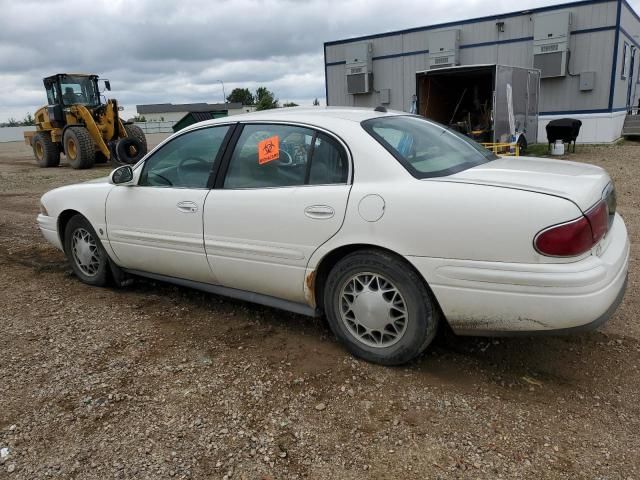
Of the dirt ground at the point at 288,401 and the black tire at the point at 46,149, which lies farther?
the black tire at the point at 46,149

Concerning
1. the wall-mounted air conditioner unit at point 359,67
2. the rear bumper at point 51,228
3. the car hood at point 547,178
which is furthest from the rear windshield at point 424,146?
the wall-mounted air conditioner unit at point 359,67

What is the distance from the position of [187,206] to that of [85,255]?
5.09ft

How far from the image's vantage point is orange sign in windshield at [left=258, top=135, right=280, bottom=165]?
133 inches

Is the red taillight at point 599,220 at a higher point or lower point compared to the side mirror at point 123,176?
lower

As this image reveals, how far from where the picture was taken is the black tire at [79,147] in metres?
15.6

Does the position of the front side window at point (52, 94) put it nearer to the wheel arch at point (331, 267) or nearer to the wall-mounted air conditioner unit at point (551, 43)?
the wall-mounted air conditioner unit at point (551, 43)

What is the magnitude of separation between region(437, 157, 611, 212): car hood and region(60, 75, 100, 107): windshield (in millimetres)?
16504

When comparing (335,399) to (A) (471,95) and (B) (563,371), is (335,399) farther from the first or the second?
(A) (471,95)

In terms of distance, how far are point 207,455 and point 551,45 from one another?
60.2 feet

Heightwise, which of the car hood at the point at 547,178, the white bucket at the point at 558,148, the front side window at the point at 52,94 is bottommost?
the white bucket at the point at 558,148

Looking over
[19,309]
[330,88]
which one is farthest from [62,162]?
[19,309]

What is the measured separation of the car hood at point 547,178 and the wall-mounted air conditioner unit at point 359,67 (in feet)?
60.0

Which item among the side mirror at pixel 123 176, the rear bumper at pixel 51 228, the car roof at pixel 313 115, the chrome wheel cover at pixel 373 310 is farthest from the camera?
the rear bumper at pixel 51 228

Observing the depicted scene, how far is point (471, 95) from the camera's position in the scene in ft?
52.4
